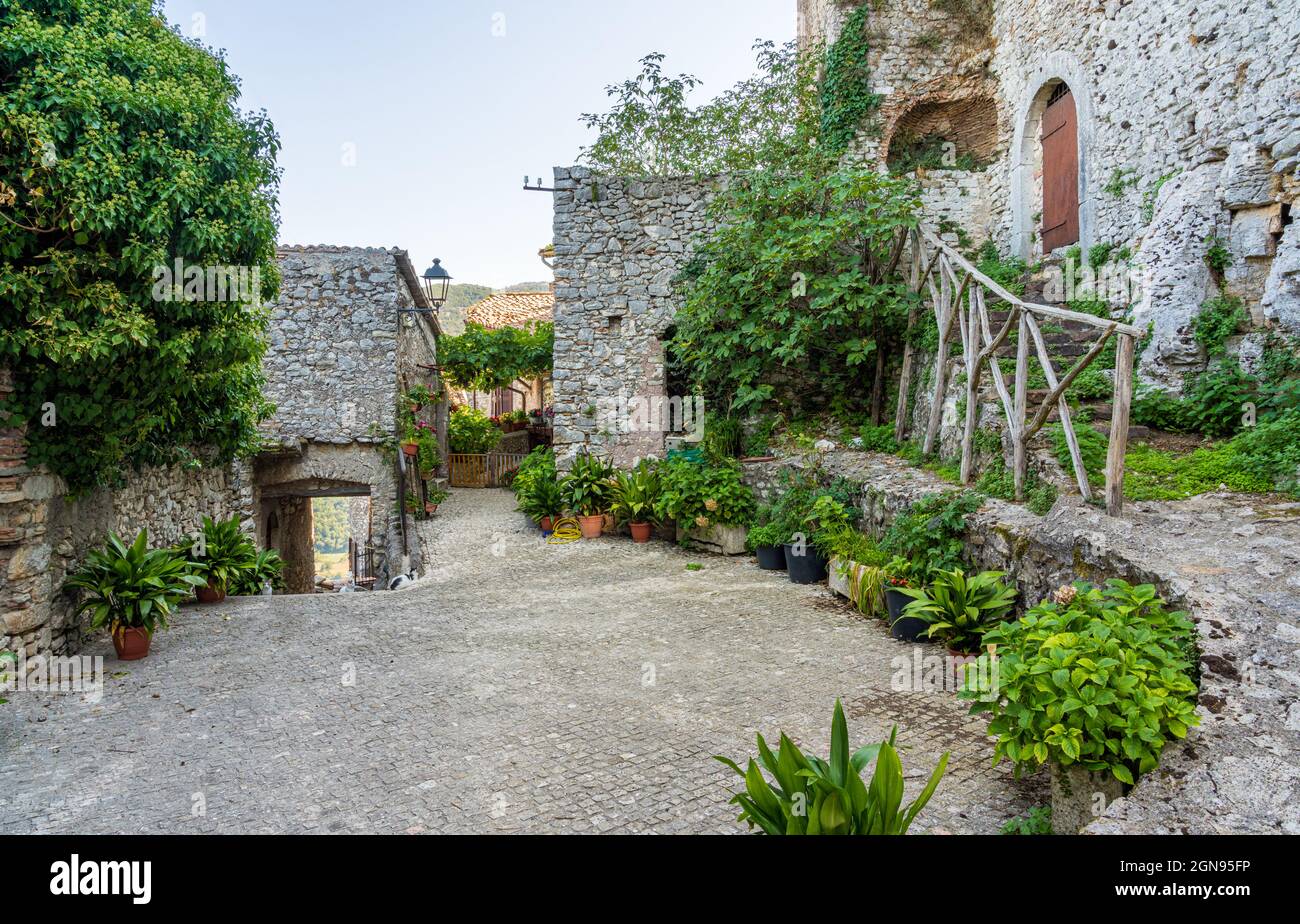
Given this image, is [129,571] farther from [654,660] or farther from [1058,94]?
[1058,94]

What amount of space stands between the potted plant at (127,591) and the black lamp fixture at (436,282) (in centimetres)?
709

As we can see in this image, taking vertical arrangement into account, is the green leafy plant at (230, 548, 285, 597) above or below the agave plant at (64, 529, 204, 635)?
below

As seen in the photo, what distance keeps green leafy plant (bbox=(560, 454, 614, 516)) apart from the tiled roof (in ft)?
34.9

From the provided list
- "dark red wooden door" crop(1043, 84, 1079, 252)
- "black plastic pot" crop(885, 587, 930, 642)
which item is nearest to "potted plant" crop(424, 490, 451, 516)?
"black plastic pot" crop(885, 587, 930, 642)

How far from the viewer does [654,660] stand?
4.58 meters

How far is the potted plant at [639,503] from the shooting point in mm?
8719

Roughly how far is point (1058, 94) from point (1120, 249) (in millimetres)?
3010

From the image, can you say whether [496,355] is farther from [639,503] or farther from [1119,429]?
[1119,429]

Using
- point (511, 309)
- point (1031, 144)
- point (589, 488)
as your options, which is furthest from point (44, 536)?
point (511, 309)

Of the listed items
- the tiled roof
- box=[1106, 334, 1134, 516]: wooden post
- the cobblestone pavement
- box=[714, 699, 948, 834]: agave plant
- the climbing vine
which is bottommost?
the cobblestone pavement

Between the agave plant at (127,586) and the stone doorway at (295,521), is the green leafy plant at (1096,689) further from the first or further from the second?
the stone doorway at (295,521)

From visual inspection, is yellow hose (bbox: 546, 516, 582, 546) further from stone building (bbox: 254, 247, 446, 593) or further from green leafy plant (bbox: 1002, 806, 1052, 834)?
green leafy plant (bbox: 1002, 806, 1052, 834)

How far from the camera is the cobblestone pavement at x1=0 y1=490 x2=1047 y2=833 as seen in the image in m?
2.89
